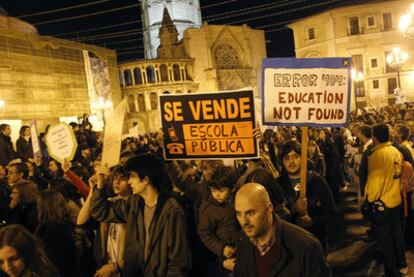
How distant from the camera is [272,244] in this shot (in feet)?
8.25

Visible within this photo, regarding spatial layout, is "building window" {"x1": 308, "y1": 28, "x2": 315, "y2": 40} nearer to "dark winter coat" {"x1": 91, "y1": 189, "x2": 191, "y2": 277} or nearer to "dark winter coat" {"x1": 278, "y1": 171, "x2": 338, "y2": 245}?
"dark winter coat" {"x1": 278, "y1": 171, "x2": 338, "y2": 245}

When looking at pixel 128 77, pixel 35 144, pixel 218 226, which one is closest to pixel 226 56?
pixel 128 77

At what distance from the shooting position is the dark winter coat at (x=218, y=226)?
3.82 m

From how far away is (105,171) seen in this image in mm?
4008

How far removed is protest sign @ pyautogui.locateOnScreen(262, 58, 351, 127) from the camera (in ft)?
13.4

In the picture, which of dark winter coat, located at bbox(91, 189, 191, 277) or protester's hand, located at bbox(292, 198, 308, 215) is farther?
protester's hand, located at bbox(292, 198, 308, 215)

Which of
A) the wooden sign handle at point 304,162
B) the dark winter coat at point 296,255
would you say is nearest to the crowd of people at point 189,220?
the dark winter coat at point 296,255

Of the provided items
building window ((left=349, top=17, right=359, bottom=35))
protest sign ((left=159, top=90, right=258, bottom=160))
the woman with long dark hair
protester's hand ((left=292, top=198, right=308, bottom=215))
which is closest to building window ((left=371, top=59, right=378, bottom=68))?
building window ((left=349, top=17, right=359, bottom=35))

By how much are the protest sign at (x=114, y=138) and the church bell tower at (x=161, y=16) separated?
221 feet

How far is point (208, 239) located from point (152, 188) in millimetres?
795

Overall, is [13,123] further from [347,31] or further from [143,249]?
[347,31]

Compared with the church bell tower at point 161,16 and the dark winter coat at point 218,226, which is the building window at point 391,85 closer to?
the church bell tower at point 161,16

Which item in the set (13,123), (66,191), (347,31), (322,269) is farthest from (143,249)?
(347,31)

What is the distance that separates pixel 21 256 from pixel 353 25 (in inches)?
1917
